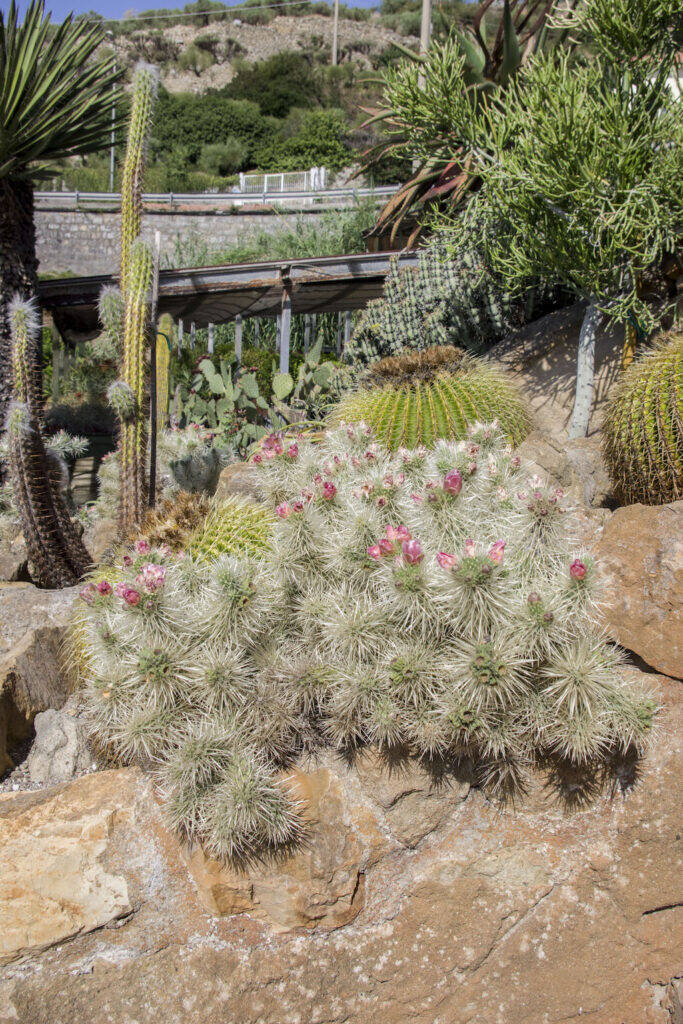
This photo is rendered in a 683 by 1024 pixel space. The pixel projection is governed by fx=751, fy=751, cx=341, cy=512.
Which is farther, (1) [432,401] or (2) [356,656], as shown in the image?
(1) [432,401]

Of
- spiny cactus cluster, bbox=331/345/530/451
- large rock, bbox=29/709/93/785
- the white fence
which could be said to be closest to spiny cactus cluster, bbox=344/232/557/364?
spiny cactus cluster, bbox=331/345/530/451

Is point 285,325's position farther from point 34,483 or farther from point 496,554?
point 496,554

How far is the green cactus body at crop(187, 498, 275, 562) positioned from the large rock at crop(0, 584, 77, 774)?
2.49 ft

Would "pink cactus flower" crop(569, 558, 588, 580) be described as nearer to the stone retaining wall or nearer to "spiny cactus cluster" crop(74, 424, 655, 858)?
"spiny cactus cluster" crop(74, 424, 655, 858)

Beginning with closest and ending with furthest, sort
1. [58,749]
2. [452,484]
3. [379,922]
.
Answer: [379,922]
[452,484]
[58,749]

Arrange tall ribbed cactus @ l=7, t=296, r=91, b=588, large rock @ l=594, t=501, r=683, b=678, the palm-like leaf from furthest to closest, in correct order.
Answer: the palm-like leaf → tall ribbed cactus @ l=7, t=296, r=91, b=588 → large rock @ l=594, t=501, r=683, b=678

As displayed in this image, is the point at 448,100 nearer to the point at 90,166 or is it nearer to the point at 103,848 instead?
the point at 103,848

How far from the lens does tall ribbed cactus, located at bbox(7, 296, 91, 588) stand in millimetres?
4109

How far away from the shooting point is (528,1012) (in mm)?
2162

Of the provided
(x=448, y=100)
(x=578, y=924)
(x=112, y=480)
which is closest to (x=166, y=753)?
(x=578, y=924)

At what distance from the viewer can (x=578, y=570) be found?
216 centimetres

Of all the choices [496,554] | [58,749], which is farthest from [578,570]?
[58,749]

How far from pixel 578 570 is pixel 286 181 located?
33.2m

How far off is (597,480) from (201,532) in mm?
2575
